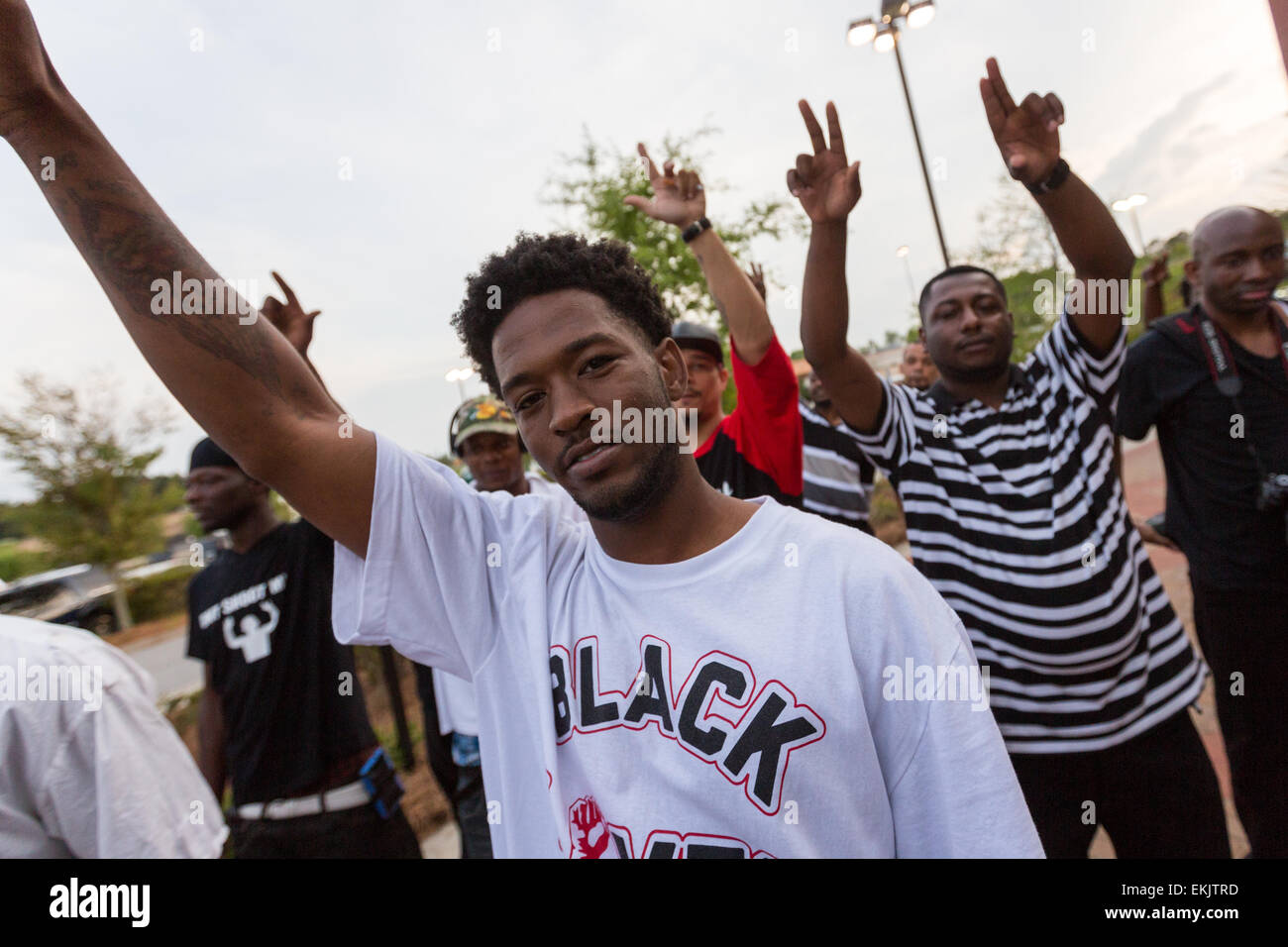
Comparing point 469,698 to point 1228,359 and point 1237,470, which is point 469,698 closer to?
point 1237,470

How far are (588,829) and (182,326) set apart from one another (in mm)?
1092

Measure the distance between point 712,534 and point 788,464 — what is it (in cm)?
106

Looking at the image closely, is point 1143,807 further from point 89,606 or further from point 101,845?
point 89,606

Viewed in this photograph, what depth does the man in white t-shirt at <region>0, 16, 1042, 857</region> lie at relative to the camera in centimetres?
109

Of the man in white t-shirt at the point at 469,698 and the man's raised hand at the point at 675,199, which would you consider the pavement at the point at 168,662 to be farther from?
the man's raised hand at the point at 675,199

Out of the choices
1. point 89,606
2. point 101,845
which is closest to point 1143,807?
point 101,845

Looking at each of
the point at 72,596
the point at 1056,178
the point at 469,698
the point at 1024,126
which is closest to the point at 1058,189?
the point at 1056,178

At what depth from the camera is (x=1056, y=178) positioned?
191 cm

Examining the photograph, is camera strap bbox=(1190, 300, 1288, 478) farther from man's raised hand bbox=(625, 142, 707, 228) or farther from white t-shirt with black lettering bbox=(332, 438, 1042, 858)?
white t-shirt with black lettering bbox=(332, 438, 1042, 858)

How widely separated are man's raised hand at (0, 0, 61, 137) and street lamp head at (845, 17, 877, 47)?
894 cm

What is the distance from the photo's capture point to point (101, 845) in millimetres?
1635

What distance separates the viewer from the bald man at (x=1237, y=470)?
254 cm

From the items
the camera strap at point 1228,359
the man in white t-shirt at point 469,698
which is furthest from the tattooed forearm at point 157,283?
the camera strap at point 1228,359

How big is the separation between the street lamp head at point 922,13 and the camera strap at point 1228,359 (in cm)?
688
